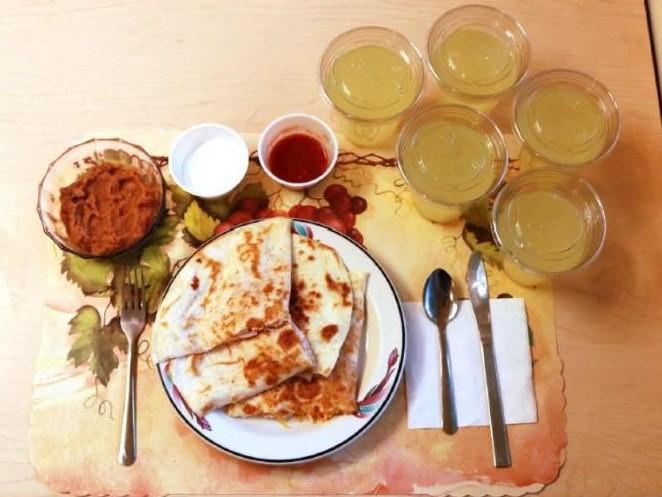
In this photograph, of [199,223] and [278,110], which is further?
[278,110]

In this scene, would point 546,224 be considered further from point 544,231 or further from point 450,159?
point 450,159

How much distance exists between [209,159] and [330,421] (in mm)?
702

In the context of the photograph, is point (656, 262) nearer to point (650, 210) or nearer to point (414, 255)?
point (650, 210)

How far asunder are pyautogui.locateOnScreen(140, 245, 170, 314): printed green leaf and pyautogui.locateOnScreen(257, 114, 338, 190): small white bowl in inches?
13.0

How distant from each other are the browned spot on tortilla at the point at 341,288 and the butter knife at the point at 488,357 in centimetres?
31

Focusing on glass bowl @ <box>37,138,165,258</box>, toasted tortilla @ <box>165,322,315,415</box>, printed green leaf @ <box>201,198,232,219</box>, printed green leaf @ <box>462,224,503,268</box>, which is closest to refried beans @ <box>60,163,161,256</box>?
glass bowl @ <box>37,138,165,258</box>

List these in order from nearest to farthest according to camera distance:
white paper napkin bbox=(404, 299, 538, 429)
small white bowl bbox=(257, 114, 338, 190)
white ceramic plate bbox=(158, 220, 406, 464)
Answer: white ceramic plate bbox=(158, 220, 406, 464) → white paper napkin bbox=(404, 299, 538, 429) → small white bowl bbox=(257, 114, 338, 190)

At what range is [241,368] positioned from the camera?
1264 mm

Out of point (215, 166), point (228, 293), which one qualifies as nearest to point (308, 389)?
point (228, 293)

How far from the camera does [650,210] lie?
1508 mm

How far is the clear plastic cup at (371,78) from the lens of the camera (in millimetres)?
1502

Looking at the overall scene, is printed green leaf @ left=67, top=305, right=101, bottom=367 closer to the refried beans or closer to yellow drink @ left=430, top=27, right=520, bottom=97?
the refried beans

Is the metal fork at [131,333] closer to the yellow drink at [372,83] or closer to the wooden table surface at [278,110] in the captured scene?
the wooden table surface at [278,110]

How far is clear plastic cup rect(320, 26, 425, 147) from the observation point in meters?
1.50
